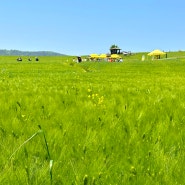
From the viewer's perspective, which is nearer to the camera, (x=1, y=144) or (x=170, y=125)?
(x=1, y=144)

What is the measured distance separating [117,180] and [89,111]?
8.04 ft

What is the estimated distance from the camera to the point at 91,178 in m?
2.52

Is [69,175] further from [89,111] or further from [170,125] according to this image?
[89,111]

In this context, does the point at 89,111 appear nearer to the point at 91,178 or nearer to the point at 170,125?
the point at 170,125

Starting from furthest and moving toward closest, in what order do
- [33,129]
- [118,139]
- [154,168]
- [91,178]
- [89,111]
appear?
1. [89,111]
2. [33,129]
3. [118,139]
4. [154,168]
5. [91,178]

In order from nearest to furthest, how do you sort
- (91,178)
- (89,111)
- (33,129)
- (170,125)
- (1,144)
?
(91,178), (1,144), (33,129), (170,125), (89,111)

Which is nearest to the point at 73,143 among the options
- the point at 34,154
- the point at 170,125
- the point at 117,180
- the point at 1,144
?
the point at 34,154

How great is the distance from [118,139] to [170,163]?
2.83 feet

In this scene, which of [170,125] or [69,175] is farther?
[170,125]

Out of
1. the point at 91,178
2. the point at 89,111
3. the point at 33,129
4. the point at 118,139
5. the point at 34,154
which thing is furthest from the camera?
the point at 89,111

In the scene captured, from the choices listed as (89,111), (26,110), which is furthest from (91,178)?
(26,110)

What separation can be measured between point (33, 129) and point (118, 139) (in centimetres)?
94

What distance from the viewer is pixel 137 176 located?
2.57 metres

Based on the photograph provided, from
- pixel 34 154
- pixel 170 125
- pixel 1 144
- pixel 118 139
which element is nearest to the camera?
pixel 34 154
